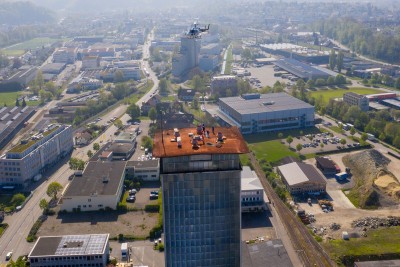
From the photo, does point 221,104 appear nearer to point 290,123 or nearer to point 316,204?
point 290,123

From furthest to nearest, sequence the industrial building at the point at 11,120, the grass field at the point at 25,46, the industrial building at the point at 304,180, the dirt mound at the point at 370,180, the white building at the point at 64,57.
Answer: the grass field at the point at 25,46 → the white building at the point at 64,57 → the industrial building at the point at 11,120 → the industrial building at the point at 304,180 → the dirt mound at the point at 370,180

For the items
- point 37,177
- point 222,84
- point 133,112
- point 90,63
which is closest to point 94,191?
point 37,177

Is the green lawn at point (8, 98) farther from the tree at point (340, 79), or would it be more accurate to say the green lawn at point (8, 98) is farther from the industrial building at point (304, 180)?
the tree at point (340, 79)

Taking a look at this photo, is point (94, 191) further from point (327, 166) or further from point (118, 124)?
point (118, 124)

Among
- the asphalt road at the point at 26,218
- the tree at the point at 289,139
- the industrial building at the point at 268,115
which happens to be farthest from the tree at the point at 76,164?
the tree at the point at 289,139

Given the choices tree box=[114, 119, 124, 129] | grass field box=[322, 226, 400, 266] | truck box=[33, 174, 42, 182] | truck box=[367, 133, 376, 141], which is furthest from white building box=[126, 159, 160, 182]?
truck box=[367, 133, 376, 141]

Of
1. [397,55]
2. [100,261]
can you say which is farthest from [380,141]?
[397,55]
